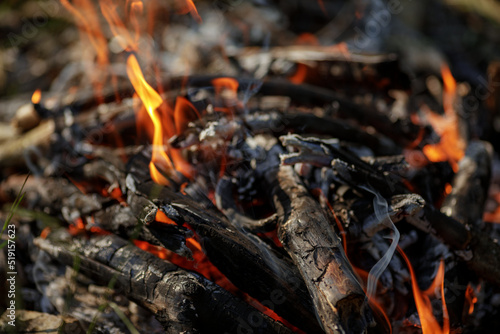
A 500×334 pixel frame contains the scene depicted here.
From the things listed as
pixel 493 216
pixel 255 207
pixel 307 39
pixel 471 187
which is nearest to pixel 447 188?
pixel 471 187

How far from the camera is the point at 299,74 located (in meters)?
3.12

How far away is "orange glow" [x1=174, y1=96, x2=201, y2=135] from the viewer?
2256mm

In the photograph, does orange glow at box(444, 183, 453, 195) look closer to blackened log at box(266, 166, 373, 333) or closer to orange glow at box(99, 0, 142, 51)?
blackened log at box(266, 166, 373, 333)

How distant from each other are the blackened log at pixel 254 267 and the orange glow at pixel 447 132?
144 centimetres

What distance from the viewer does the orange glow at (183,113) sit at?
2256 mm

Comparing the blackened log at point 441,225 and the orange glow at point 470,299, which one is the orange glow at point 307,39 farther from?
the orange glow at point 470,299

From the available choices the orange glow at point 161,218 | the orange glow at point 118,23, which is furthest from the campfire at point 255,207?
the orange glow at point 118,23

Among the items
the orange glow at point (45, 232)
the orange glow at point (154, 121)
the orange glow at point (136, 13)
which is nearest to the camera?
the orange glow at point (154, 121)

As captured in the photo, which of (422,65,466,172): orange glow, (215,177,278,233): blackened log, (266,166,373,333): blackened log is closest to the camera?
(266,166,373,333): blackened log

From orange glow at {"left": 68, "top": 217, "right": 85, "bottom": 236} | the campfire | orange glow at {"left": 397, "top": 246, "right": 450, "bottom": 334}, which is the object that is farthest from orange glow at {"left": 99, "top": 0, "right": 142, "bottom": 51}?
orange glow at {"left": 397, "top": 246, "right": 450, "bottom": 334}

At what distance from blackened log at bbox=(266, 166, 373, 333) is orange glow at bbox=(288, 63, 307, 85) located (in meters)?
1.59

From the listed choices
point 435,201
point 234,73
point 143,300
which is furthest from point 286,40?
point 143,300

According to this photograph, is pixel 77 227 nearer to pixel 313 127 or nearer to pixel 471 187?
pixel 313 127

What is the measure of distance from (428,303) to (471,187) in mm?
828
